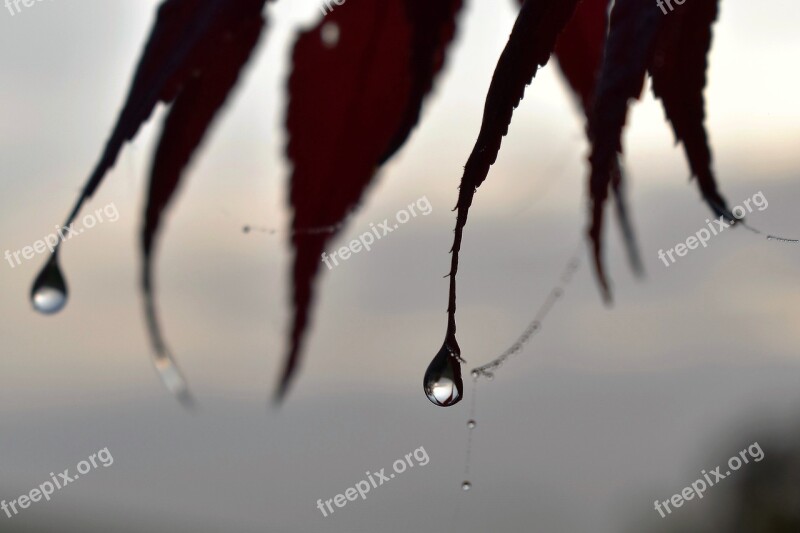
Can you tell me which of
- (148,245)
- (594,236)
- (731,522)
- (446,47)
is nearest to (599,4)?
(446,47)

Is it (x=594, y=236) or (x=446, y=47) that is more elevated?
(x=446, y=47)

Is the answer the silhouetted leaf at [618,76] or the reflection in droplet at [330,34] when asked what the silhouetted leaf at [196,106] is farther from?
the silhouetted leaf at [618,76]

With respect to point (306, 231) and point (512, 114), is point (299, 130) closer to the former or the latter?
point (306, 231)

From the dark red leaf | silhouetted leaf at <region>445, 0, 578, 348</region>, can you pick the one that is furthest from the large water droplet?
the dark red leaf

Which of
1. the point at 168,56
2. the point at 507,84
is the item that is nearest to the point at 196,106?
the point at 168,56

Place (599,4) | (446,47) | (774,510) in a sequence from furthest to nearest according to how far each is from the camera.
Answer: (774,510)
(599,4)
(446,47)

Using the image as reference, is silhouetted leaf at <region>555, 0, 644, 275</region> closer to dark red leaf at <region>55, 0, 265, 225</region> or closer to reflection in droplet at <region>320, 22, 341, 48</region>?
reflection in droplet at <region>320, 22, 341, 48</region>

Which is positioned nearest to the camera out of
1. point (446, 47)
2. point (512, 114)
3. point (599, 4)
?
point (512, 114)
